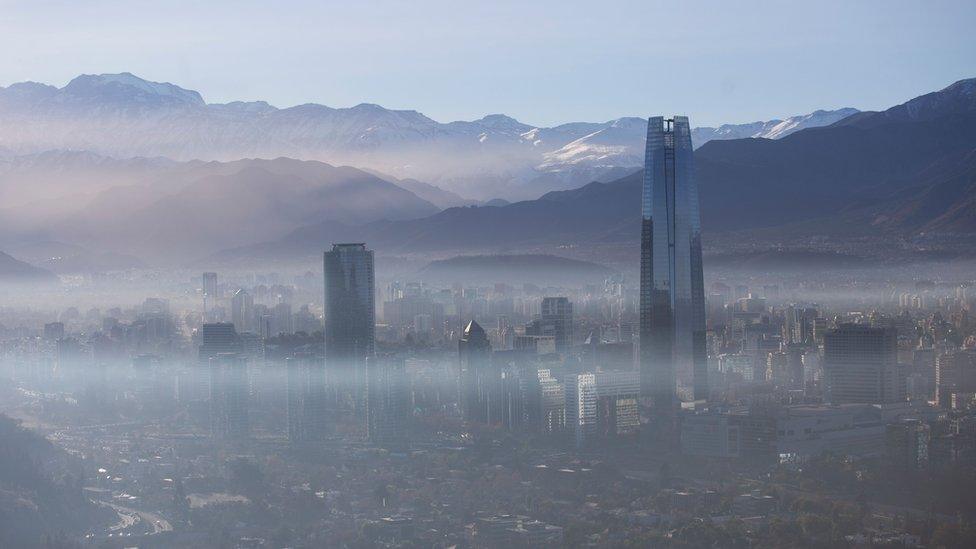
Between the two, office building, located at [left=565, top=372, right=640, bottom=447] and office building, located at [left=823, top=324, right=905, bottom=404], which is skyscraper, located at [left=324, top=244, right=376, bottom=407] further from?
office building, located at [left=823, top=324, right=905, bottom=404]

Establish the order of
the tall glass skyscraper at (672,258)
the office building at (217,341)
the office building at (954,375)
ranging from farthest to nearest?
the office building at (217,341) → the tall glass skyscraper at (672,258) → the office building at (954,375)

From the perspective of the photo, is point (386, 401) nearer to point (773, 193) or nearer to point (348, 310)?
point (348, 310)

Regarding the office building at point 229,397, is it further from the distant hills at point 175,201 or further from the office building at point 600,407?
the distant hills at point 175,201

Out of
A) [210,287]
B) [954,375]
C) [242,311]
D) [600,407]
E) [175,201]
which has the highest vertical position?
[175,201]

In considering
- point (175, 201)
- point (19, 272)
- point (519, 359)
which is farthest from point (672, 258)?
point (175, 201)

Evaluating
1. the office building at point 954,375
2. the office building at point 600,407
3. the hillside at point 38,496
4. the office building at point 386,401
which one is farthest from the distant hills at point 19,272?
the office building at point 954,375

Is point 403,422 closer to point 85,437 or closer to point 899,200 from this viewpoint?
point 85,437
